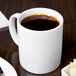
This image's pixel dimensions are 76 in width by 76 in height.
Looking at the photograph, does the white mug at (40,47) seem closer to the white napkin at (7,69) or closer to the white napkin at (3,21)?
the white napkin at (7,69)

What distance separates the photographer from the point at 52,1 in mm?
978

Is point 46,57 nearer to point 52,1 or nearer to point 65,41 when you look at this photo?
point 65,41

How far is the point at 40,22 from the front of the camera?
63cm

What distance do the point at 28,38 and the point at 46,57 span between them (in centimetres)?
7

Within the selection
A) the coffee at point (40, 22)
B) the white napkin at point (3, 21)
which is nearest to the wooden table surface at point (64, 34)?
the white napkin at point (3, 21)

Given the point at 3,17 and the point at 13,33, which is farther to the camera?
the point at 3,17

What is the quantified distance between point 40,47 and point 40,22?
79 millimetres

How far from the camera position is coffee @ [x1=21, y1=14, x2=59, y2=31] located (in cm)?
60

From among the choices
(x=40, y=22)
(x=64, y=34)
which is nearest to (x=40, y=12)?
(x=40, y=22)

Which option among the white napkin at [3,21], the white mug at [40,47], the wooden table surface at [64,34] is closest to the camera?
the white mug at [40,47]

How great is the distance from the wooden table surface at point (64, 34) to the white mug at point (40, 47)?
0.09 feet

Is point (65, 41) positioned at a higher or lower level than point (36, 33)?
lower

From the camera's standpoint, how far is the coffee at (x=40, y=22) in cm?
A: 60

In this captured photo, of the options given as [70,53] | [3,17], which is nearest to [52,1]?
[3,17]
